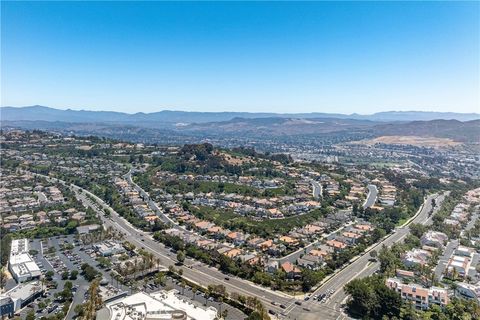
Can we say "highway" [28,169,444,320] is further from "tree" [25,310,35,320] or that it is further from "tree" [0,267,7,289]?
"tree" [0,267,7,289]

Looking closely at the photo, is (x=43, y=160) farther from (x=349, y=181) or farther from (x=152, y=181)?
(x=349, y=181)

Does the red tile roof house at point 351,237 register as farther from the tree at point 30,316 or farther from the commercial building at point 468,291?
the tree at point 30,316

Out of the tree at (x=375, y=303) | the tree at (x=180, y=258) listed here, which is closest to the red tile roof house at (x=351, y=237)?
the tree at (x=375, y=303)

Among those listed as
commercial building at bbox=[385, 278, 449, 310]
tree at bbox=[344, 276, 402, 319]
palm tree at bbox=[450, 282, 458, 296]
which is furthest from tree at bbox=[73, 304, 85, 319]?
palm tree at bbox=[450, 282, 458, 296]

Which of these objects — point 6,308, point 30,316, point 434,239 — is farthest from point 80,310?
point 434,239

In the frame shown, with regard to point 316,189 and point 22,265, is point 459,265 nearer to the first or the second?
point 316,189

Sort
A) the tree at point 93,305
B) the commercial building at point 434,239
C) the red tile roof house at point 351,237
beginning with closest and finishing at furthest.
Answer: the tree at point 93,305 < the commercial building at point 434,239 < the red tile roof house at point 351,237

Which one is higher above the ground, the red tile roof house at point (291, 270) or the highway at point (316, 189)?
the highway at point (316, 189)
